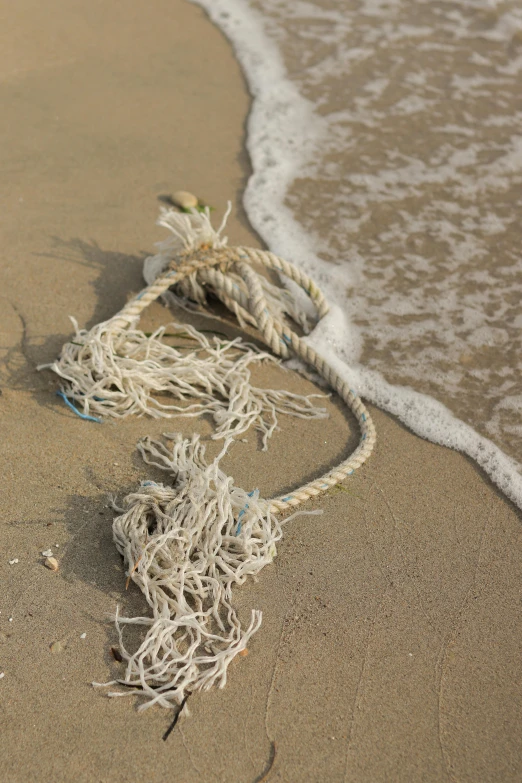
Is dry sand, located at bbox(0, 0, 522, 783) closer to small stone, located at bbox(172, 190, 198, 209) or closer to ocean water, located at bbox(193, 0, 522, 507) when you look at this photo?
small stone, located at bbox(172, 190, 198, 209)

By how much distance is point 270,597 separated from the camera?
2312mm

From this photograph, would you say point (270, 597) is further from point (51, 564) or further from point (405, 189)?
point (405, 189)

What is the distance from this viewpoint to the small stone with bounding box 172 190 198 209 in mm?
3912

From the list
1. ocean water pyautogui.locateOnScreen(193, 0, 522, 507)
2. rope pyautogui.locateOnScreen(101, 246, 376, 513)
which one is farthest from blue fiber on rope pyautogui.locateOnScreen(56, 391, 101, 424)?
ocean water pyautogui.locateOnScreen(193, 0, 522, 507)

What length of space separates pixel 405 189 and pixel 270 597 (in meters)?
2.75

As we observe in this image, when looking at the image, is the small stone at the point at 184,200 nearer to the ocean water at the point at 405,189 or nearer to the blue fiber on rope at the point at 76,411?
the ocean water at the point at 405,189

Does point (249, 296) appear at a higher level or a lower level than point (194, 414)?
higher

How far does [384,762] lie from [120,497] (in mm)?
1095

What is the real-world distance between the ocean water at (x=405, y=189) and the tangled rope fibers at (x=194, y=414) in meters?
0.30

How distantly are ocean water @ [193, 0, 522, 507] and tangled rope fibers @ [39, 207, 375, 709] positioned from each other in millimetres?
304

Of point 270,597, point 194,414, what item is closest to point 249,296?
point 194,414

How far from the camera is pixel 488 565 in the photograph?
2.49 m

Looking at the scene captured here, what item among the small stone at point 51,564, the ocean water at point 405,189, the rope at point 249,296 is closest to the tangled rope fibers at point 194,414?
the rope at point 249,296

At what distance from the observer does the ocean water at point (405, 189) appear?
3.24 metres
